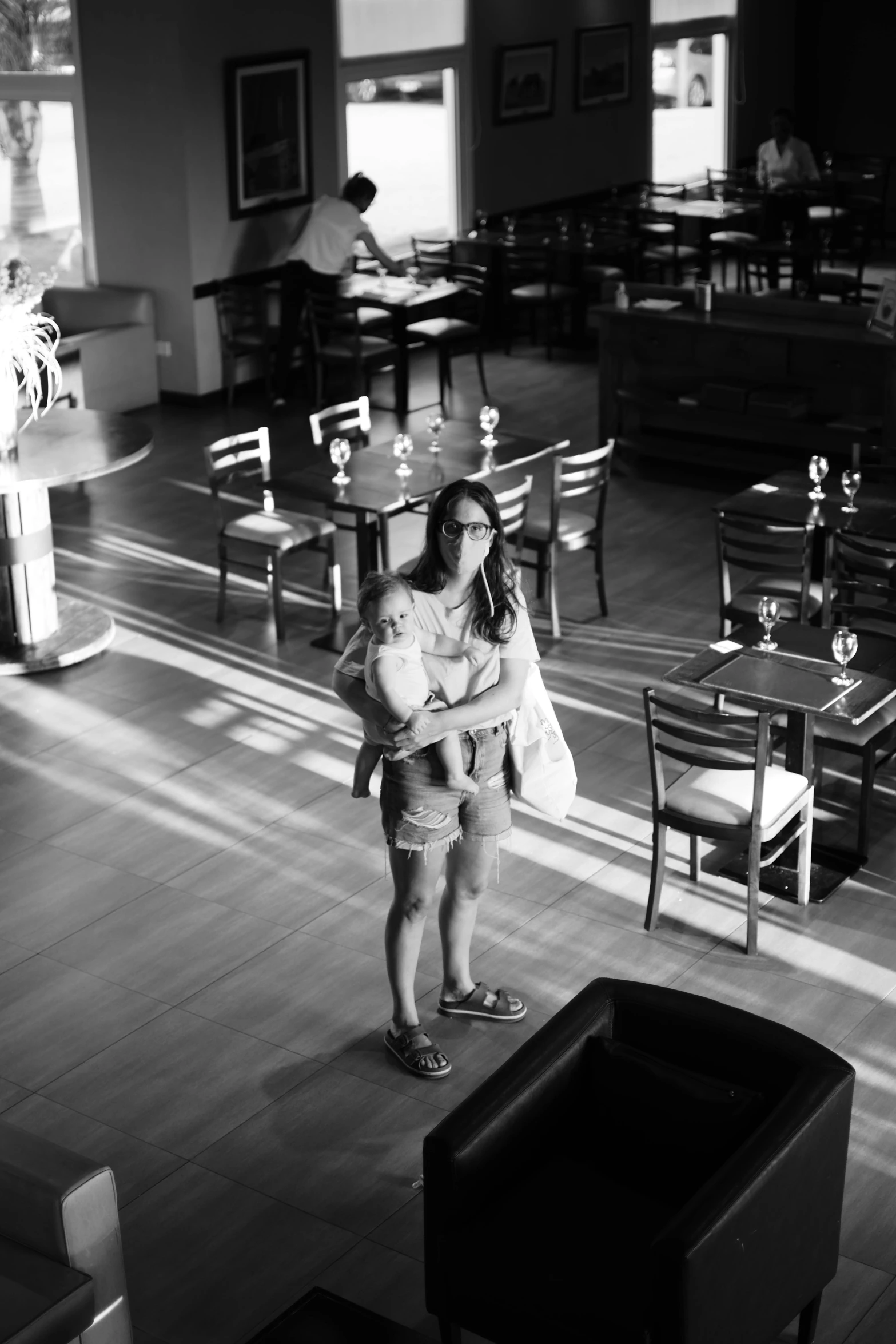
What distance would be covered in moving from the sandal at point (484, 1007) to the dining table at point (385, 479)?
3.00 m

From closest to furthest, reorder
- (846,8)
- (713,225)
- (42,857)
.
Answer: (42,857)
(713,225)
(846,8)

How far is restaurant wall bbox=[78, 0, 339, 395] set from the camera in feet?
36.3

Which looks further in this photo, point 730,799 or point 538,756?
point 730,799

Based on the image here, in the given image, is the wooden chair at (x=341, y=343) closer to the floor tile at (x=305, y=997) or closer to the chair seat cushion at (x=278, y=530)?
the chair seat cushion at (x=278, y=530)

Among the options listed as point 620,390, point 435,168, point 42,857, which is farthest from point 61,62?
point 42,857

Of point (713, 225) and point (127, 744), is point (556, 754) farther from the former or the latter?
point (713, 225)

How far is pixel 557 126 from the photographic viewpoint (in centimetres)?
1520

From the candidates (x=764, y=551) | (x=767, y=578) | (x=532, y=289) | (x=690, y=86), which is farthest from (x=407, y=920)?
(x=690, y=86)

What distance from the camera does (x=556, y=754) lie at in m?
4.43

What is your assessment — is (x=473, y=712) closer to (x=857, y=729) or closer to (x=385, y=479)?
(x=857, y=729)

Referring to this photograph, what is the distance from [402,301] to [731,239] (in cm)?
441

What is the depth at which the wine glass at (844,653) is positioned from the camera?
5574 mm

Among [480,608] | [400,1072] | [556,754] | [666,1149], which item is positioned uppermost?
[480,608]

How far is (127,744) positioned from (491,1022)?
8.24ft
